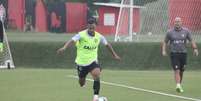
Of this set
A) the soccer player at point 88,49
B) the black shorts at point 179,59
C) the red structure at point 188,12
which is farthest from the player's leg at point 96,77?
the red structure at point 188,12

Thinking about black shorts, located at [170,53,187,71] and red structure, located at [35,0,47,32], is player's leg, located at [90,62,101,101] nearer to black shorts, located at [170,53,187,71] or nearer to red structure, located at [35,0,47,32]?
black shorts, located at [170,53,187,71]

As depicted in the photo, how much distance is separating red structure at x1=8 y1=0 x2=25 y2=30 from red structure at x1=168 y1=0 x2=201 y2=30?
3014 cm

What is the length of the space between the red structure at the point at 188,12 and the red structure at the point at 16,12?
30142 millimetres

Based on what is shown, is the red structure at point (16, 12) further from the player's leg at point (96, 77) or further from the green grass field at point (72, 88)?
the player's leg at point (96, 77)

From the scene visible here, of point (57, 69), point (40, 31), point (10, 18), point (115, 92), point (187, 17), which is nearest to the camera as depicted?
point (115, 92)

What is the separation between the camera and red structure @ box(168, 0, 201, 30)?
3334 centimetres

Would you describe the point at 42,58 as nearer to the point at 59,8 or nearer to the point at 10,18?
the point at 10,18

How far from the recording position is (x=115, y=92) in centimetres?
1795

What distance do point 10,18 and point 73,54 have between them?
113ft

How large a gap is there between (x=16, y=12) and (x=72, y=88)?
45.7 metres

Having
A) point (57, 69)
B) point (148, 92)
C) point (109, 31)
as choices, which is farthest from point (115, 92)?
point (109, 31)

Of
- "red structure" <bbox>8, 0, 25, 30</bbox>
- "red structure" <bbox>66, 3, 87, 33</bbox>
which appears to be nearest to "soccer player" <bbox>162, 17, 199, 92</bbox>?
"red structure" <bbox>8, 0, 25, 30</bbox>

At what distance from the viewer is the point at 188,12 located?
33.6 m

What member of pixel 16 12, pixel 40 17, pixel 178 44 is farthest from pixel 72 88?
pixel 40 17
